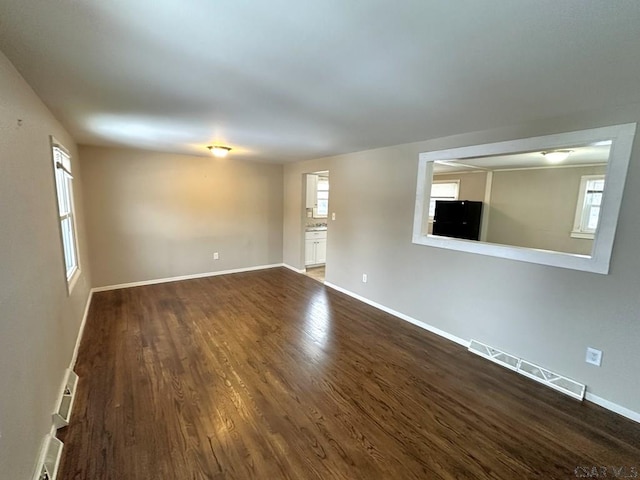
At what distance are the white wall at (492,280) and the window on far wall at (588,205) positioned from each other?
3547mm

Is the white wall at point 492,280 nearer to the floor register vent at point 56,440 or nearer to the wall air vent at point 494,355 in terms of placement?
the wall air vent at point 494,355

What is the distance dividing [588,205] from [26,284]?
23.4 ft

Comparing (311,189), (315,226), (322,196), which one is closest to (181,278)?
(315,226)

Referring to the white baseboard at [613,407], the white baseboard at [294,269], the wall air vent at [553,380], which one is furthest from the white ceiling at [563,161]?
the white baseboard at [294,269]

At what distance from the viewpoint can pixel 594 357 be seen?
2195mm

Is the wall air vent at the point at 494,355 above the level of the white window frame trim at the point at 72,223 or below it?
below

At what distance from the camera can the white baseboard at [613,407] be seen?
6.66ft

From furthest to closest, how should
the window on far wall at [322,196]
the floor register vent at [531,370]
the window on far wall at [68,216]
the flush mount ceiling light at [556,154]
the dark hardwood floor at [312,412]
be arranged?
the window on far wall at [322,196], the flush mount ceiling light at [556,154], the window on far wall at [68,216], the floor register vent at [531,370], the dark hardwood floor at [312,412]

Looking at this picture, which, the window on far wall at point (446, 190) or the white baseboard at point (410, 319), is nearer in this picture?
the white baseboard at point (410, 319)

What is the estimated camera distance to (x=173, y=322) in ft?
11.1

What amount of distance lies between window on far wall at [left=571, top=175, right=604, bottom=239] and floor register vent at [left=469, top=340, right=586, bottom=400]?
12.0ft

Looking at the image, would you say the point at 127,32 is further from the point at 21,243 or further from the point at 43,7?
the point at 21,243

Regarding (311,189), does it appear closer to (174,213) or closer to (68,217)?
(174,213)

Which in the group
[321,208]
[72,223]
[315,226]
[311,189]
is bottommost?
[315,226]
